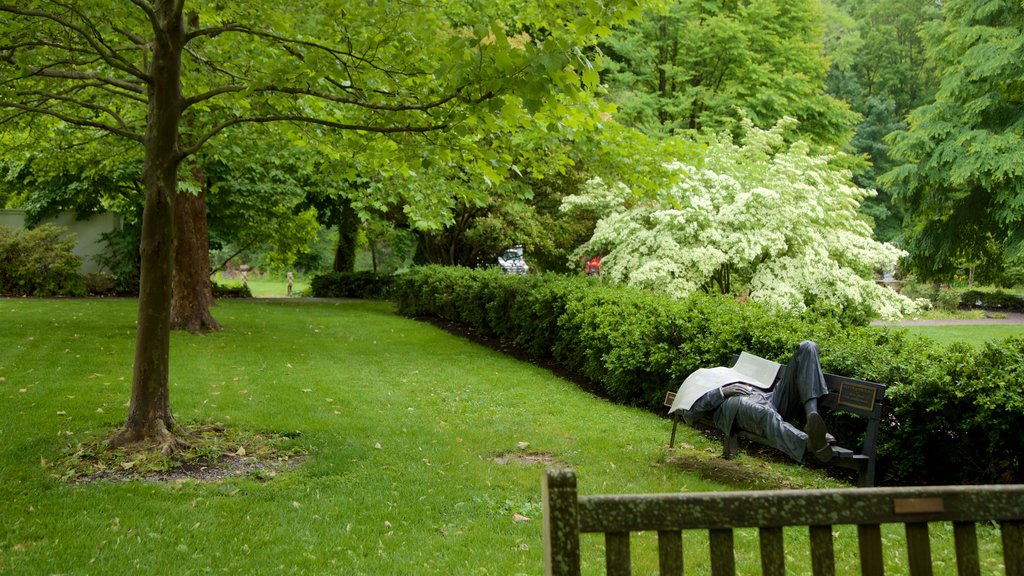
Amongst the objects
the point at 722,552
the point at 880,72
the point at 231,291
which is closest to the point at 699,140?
the point at 231,291

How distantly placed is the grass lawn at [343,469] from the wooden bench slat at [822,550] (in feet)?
8.25

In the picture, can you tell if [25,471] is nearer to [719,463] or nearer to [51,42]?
[51,42]

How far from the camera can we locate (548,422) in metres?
8.76

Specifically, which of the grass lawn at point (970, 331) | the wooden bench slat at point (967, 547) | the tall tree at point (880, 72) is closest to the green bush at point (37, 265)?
the grass lawn at point (970, 331)

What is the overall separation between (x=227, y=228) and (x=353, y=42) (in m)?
18.5

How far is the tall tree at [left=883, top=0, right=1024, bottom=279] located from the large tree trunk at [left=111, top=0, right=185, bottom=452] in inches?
825

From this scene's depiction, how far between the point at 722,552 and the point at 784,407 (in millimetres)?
4906

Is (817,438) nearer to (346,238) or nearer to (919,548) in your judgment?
(919,548)

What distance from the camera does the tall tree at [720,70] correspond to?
83.2 ft

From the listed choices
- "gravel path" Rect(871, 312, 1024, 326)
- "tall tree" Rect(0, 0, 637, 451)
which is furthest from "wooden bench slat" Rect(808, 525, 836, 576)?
"gravel path" Rect(871, 312, 1024, 326)

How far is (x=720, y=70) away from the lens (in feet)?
87.1

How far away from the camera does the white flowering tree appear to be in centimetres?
1388

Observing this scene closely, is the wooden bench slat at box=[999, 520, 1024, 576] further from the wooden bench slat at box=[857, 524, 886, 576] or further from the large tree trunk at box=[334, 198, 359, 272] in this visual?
the large tree trunk at box=[334, 198, 359, 272]

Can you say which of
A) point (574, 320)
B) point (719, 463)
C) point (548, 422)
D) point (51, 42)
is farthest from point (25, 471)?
point (574, 320)
